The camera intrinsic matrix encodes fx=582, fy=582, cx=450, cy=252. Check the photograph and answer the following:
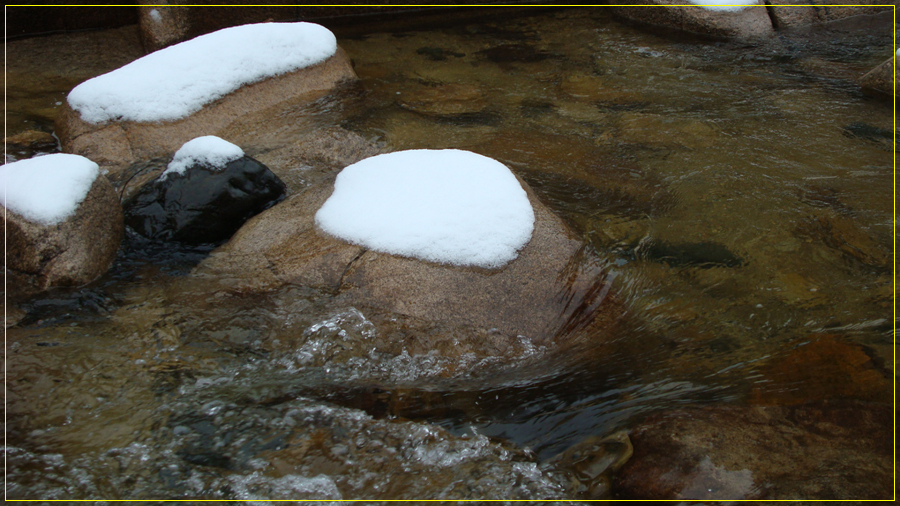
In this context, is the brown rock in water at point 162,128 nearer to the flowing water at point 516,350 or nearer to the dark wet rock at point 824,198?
the flowing water at point 516,350

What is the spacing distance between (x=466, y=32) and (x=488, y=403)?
Answer: 6167mm

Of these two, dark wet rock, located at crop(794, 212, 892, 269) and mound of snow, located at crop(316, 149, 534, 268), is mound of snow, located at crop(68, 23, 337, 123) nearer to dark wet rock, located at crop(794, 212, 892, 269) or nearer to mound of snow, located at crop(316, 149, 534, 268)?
mound of snow, located at crop(316, 149, 534, 268)

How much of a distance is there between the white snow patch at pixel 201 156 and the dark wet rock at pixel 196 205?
0.09ft

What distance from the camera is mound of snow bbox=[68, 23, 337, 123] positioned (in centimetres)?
433

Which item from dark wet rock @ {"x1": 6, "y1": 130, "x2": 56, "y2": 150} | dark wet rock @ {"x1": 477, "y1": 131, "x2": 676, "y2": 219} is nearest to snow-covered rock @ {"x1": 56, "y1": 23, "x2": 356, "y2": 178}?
dark wet rock @ {"x1": 6, "y1": 130, "x2": 56, "y2": 150}

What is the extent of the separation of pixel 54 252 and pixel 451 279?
7.15ft

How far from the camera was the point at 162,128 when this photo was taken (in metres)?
4.36

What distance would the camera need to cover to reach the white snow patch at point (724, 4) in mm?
7117

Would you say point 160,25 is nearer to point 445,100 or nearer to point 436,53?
point 436,53

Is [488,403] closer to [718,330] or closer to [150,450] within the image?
[718,330]

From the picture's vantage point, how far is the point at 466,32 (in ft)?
25.1

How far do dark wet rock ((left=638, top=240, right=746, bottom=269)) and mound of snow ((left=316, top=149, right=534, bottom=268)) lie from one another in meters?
0.83

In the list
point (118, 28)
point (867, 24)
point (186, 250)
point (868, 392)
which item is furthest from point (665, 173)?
point (118, 28)

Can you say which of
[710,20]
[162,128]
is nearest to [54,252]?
[162,128]
